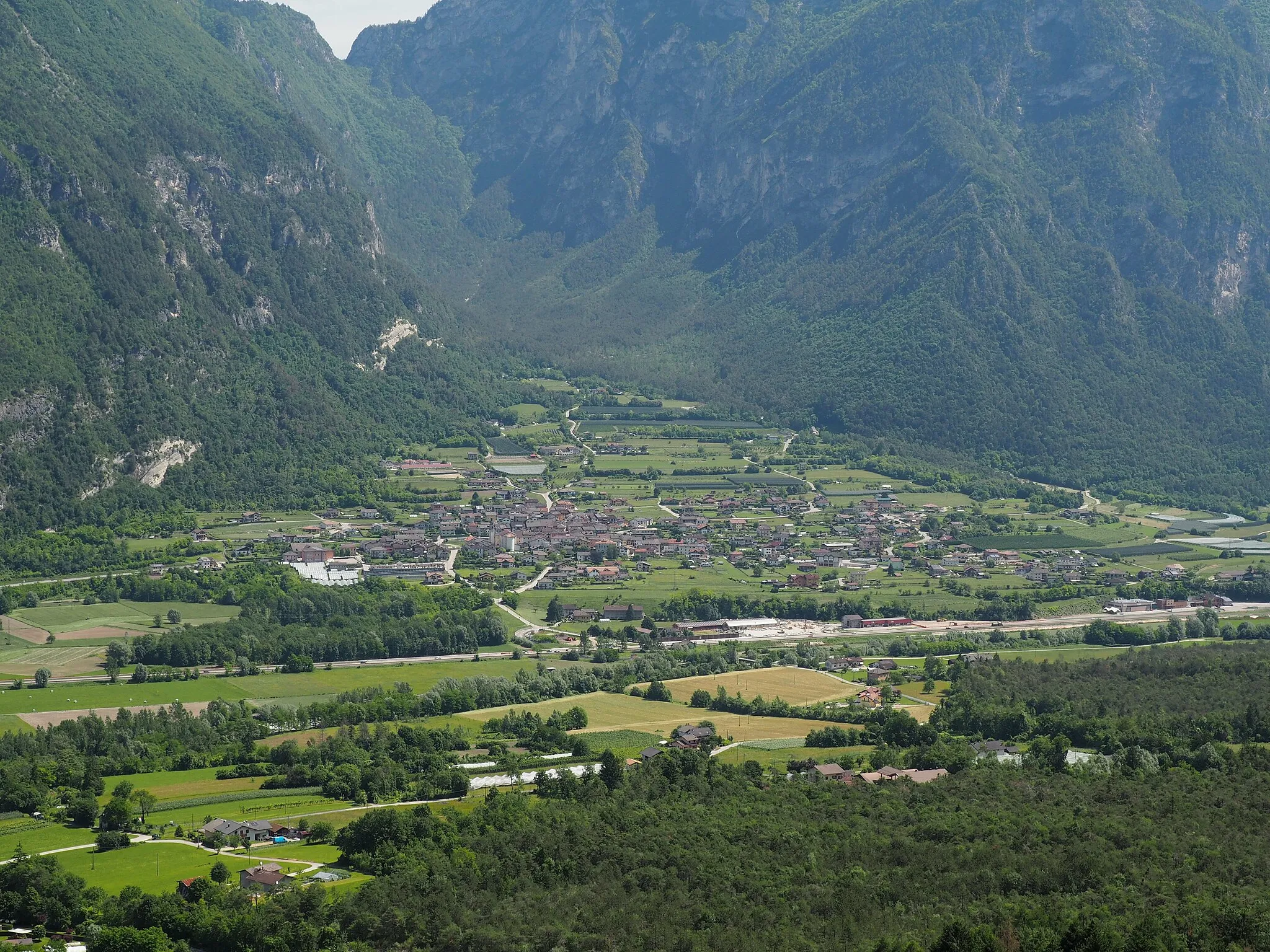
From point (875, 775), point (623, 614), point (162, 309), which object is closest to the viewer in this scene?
point (875, 775)

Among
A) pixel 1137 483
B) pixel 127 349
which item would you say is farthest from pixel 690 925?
pixel 1137 483

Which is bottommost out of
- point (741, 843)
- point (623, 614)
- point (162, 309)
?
point (741, 843)

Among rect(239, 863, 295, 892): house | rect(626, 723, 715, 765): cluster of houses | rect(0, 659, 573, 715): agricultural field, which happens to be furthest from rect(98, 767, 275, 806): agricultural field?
rect(626, 723, 715, 765): cluster of houses

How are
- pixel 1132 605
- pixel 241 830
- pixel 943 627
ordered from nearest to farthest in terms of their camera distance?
pixel 241 830, pixel 943 627, pixel 1132 605

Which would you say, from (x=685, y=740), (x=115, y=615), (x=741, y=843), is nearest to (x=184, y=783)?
(x=685, y=740)

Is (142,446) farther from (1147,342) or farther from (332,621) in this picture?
(1147,342)

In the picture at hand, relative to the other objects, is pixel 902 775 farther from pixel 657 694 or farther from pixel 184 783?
pixel 184 783

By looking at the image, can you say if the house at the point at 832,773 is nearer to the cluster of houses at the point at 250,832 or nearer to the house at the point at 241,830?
the cluster of houses at the point at 250,832
